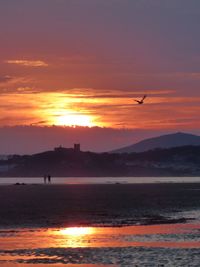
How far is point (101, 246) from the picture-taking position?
36844 mm

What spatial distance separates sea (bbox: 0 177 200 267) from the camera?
3181 centimetres

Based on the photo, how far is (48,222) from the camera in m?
50.3

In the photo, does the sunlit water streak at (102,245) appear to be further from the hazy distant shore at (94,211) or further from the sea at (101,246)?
the hazy distant shore at (94,211)

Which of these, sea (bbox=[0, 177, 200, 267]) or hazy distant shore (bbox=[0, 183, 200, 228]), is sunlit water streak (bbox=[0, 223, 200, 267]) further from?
hazy distant shore (bbox=[0, 183, 200, 228])

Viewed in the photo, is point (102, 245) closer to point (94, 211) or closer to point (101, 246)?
point (101, 246)

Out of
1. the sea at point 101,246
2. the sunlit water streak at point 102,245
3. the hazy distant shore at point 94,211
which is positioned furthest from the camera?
the hazy distant shore at point 94,211

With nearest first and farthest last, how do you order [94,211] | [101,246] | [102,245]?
1. [101,246]
2. [102,245]
3. [94,211]

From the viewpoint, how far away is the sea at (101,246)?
31812mm

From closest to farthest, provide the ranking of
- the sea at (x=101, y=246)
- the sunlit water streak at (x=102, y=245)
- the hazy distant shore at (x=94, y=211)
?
the sea at (x=101, y=246) → the sunlit water streak at (x=102, y=245) → the hazy distant shore at (x=94, y=211)

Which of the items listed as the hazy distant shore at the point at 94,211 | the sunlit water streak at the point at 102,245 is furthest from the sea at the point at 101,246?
the hazy distant shore at the point at 94,211

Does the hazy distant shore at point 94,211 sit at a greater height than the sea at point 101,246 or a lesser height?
greater

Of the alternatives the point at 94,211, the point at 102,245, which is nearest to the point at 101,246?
the point at 102,245

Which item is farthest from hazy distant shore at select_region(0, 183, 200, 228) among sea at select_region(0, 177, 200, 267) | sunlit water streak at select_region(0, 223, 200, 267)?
sunlit water streak at select_region(0, 223, 200, 267)

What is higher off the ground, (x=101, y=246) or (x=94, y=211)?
(x=94, y=211)
